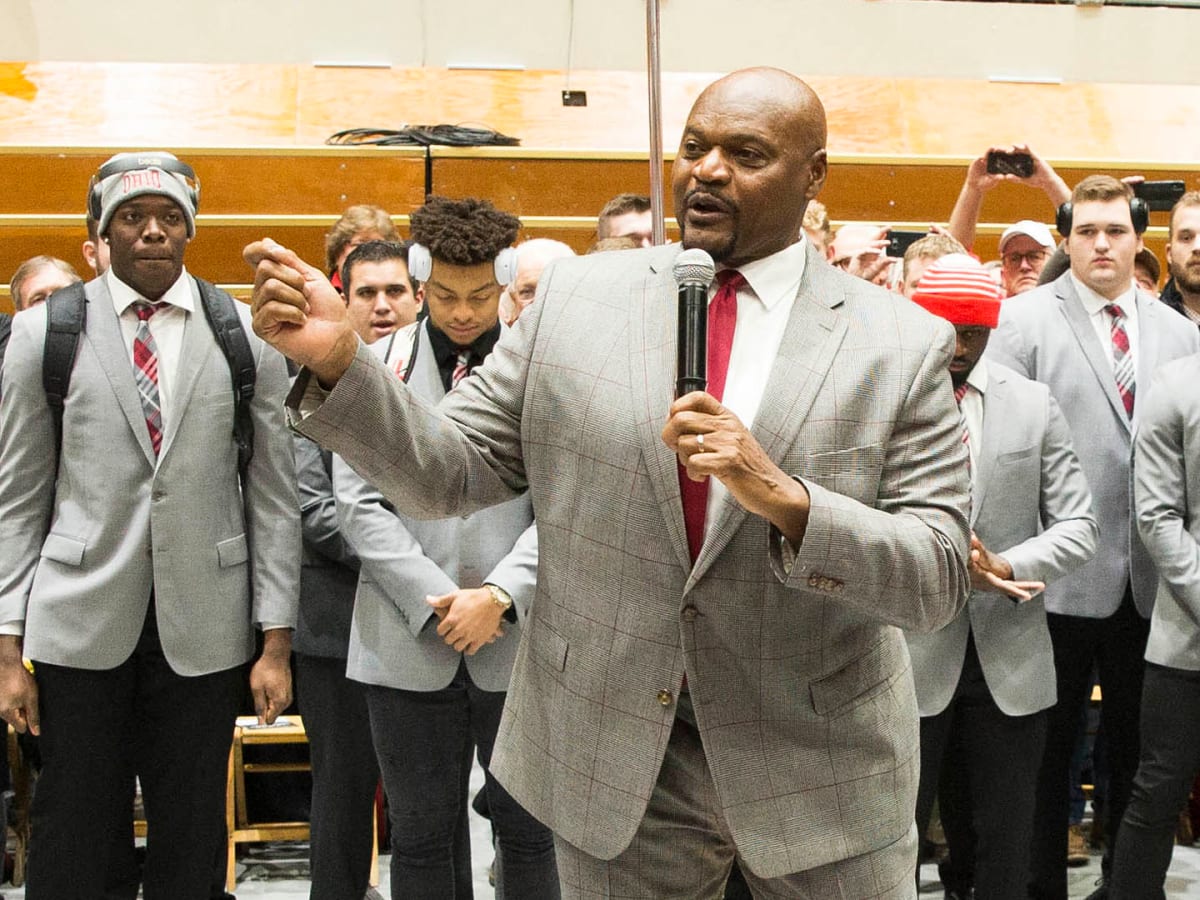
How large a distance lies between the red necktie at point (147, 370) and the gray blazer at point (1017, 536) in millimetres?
1585

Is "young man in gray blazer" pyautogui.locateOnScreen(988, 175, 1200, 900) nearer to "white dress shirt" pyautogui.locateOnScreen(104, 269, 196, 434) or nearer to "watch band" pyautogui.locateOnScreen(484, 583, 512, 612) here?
"watch band" pyautogui.locateOnScreen(484, 583, 512, 612)

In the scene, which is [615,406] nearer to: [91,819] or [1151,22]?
[91,819]

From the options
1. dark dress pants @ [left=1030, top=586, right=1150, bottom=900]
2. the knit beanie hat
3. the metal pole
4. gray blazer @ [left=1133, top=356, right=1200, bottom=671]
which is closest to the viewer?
the metal pole

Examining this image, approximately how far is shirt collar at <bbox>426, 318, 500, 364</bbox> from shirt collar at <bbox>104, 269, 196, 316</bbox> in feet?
1.61

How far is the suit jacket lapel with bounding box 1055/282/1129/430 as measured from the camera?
3.82 m

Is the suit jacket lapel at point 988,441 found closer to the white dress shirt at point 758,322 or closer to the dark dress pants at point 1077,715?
the dark dress pants at point 1077,715

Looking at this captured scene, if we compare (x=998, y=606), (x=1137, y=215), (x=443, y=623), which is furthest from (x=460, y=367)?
(x=1137, y=215)

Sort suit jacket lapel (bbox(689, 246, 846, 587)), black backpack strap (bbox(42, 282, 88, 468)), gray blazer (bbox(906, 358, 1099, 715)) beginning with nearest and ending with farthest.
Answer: suit jacket lapel (bbox(689, 246, 846, 587)) → black backpack strap (bbox(42, 282, 88, 468)) → gray blazer (bbox(906, 358, 1099, 715))

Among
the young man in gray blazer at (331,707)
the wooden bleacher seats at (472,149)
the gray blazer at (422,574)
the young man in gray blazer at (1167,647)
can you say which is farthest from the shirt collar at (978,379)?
the wooden bleacher seats at (472,149)

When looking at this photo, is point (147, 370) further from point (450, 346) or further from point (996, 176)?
point (996, 176)

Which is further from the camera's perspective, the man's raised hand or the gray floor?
the gray floor

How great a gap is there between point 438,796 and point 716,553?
1.41 metres

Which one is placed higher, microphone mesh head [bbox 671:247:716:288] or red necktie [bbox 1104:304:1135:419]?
microphone mesh head [bbox 671:247:716:288]

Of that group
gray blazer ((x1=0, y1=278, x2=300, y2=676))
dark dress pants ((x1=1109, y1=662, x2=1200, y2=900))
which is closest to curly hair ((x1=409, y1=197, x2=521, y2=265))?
gray blazer ((x1=0, y1=278, x2=300, y2=676))
